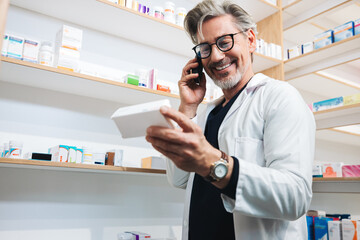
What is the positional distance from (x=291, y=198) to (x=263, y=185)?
9 centimetres

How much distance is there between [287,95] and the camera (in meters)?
0.96

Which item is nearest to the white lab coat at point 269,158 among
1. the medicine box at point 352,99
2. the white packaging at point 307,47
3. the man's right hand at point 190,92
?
the man's right hand at point 190,92

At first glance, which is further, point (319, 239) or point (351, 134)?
point (351, 134)

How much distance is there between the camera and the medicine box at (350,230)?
6.68 feet

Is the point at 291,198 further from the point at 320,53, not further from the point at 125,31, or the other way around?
the point at 320,53

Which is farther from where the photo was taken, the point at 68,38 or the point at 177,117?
the point at 68,38

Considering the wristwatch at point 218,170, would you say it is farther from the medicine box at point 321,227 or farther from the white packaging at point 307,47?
the white packaging at point 307,47

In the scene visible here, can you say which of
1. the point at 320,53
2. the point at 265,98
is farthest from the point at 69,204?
the point at 320,53

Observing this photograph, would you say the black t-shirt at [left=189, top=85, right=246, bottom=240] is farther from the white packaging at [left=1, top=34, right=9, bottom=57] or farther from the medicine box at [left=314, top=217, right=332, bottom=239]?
the medicine box at [left=314, top=217, right=332, bottom=239]

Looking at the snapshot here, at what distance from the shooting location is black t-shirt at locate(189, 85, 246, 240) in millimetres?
1029

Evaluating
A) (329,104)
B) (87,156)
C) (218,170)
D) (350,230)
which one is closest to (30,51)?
(87,156)

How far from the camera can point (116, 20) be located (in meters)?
1.98

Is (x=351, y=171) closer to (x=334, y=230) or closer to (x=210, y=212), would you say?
(x=334, y=230)

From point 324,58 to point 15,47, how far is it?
2.47 meters
